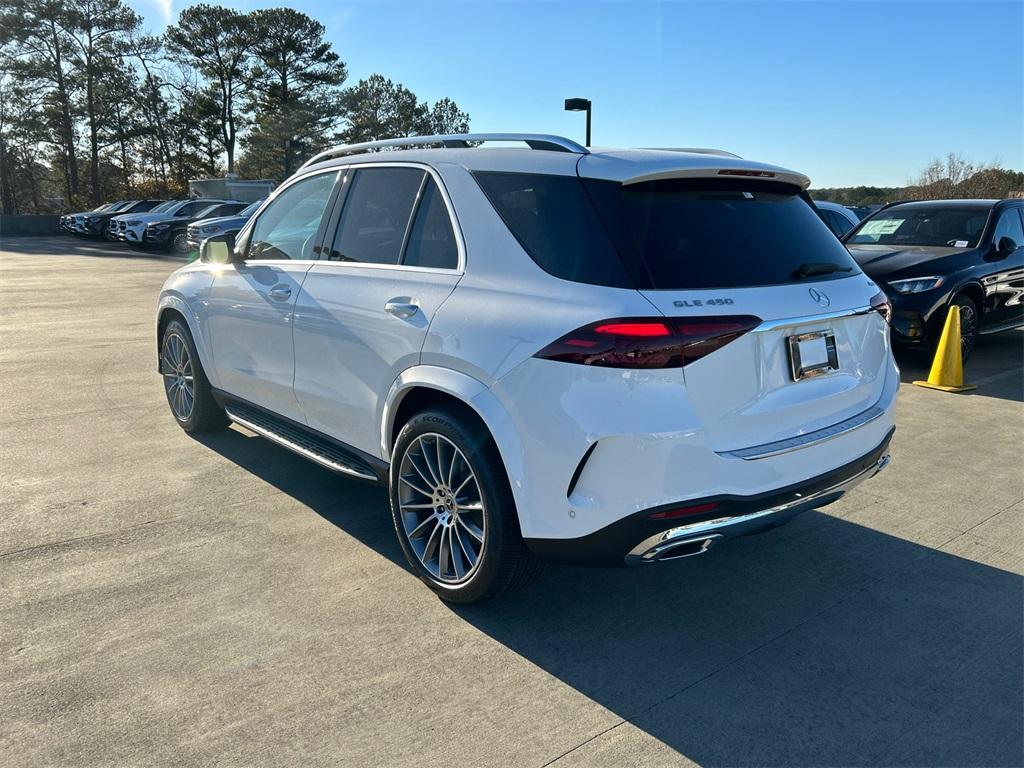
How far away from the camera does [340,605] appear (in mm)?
3434

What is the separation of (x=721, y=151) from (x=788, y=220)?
0.54m

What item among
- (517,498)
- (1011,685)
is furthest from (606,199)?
(1011,685)

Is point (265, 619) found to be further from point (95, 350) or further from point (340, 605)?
point (95, 350)

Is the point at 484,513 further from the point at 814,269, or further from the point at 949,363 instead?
the point at 949,363

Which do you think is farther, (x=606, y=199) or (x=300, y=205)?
(x=300, y=205)

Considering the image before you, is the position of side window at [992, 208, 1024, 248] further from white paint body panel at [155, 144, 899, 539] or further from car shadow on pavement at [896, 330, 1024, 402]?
white paint body panel at [155, 144, 899, 539]

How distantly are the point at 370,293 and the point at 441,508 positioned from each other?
105 centimetres

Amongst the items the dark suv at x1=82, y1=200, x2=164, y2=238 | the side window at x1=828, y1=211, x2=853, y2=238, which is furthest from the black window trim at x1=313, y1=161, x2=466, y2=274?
the dark suv at x1=82, y1=200, x2=164, y2=238

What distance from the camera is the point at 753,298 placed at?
2939mm

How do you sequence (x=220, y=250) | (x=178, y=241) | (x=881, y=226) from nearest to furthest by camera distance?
(x=220, y=250) < (x=881, y=226) < (x=178, y=241)

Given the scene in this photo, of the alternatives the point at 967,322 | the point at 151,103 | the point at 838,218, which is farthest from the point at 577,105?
the point at 151,103

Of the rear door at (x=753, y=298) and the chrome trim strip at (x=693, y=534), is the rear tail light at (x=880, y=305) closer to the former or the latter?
the rear door at (x=753, y=298)

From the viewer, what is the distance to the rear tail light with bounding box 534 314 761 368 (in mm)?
2719

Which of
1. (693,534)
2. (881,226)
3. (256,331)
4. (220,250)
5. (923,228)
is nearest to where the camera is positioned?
(693,534)
